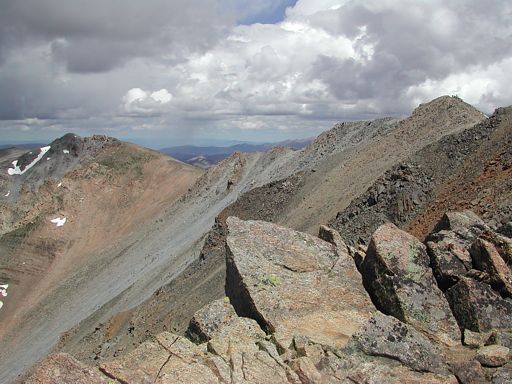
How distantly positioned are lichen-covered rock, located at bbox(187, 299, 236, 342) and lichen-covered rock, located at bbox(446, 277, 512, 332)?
6.67 metres

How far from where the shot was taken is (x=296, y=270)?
16.9 metres

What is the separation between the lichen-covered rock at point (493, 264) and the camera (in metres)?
13.9

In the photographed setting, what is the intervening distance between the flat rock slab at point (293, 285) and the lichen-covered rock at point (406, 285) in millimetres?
744

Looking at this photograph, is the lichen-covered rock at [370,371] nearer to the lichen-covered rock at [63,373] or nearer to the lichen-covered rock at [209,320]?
the lichen-covered rock at [209,320]

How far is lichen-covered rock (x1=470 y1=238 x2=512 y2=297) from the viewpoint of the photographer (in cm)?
1393

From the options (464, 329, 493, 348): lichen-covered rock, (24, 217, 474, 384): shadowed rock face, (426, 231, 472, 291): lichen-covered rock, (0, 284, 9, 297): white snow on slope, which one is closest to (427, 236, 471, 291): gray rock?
(426, 231, 472, 291): lichen-covered rock

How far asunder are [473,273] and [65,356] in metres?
11.5

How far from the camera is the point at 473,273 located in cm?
1451

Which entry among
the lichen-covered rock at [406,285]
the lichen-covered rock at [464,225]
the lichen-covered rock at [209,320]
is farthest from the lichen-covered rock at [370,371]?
the lichen-covered rock at [464,225]

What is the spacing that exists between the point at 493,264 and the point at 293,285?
615cm

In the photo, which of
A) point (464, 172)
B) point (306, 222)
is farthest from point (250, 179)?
point (464, 172)

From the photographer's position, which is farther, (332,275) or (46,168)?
(46,168)

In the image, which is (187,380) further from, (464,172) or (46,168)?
(46,168)

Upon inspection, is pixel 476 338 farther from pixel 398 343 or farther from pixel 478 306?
pixel 398 343
